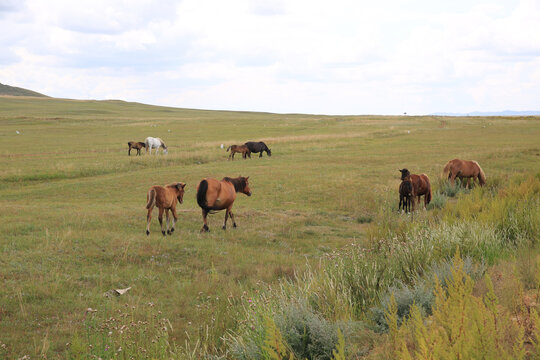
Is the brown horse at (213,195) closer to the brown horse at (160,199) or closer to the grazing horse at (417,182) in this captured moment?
the brown horse at (160,199)

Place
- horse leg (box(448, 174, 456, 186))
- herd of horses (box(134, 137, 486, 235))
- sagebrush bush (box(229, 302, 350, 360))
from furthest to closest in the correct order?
1. horse leg (box(448, 174, 456, 186))
2. herd of horses (box(134, 137, 486, 235))
3. sagebrush bush (box(229, 302, 350, 360))

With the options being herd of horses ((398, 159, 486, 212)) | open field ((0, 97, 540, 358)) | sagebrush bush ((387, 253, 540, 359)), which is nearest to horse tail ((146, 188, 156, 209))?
open field ((0, 97, 540, 358))

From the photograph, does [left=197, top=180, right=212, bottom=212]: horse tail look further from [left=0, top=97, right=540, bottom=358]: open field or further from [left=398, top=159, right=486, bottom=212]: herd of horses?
→ [left=398, top=159, right=486, bottom=212]: herd of horses

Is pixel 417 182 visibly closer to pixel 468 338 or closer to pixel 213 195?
pixel 213 195

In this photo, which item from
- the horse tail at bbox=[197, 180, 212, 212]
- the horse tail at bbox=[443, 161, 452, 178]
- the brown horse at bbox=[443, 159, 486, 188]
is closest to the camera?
the horse tail at bbox=[197, 180, 212, 212]

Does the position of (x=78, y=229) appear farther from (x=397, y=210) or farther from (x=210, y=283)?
(x=397, y=210)

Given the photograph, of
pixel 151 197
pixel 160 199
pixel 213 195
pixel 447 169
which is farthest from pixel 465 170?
pixel 151 197

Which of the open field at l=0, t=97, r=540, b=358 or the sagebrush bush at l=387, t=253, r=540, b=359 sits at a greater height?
the sagebrush bush at l=387, t=253, r=540, b=359

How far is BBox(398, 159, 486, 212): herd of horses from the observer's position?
571 inches

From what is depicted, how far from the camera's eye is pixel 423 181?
15.0 metres

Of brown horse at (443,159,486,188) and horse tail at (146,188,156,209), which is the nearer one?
horse tail at (146,188,156,209)

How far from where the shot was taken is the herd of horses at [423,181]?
1452 centimetres

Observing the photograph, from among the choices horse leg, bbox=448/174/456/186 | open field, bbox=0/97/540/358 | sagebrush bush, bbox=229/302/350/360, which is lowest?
open field, bbox=0/97/540/358

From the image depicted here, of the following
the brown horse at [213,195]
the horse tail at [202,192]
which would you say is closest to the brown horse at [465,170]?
the brown horse at [213,195]
